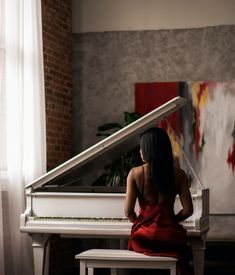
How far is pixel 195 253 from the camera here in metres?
4.70

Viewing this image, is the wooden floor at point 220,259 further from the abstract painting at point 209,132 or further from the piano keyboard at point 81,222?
the piano keyboard at point 81,222

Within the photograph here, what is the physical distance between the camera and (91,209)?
4.84m

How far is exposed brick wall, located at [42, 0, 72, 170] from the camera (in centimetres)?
651

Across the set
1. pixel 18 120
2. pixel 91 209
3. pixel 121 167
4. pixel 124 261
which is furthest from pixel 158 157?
pixel 121 167

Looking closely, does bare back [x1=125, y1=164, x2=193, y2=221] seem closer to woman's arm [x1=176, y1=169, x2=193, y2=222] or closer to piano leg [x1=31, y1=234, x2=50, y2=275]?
woman's arm [x1=176, y1=169, x2=193, y2=222]

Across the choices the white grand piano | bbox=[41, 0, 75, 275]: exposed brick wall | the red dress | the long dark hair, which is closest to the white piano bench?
the red dress

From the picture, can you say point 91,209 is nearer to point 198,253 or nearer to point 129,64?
point 198,253

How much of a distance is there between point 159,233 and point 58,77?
3.04 meters

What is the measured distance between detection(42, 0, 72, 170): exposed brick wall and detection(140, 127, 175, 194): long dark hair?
2433 mm

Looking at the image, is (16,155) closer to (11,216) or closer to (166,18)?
(11,216)

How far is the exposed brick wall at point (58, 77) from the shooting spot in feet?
21.4

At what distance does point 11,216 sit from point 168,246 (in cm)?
172

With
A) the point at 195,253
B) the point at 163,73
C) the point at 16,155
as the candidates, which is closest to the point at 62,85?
the point at 163,73

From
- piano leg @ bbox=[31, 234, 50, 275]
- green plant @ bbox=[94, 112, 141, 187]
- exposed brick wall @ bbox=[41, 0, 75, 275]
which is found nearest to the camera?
piano leg @ bbox=[31, 234, 50, 275]
